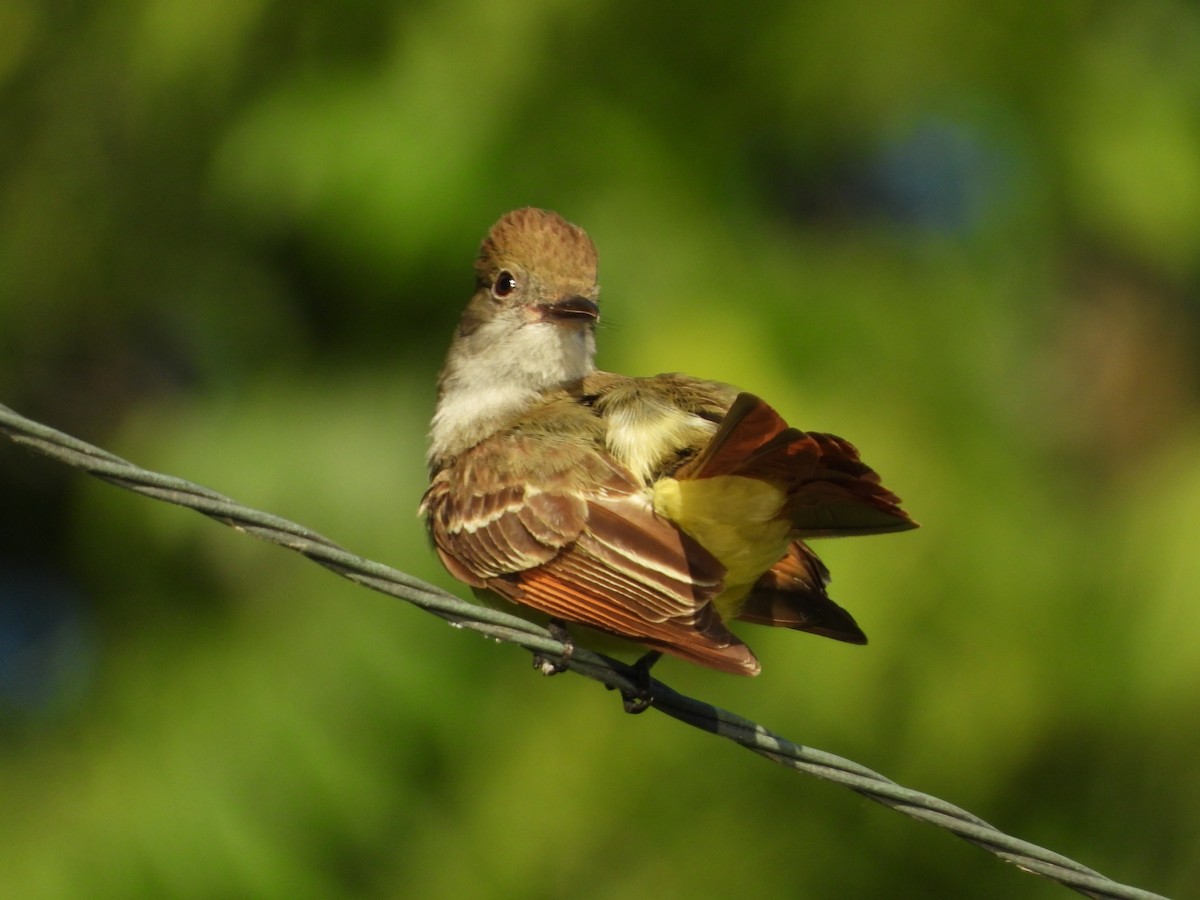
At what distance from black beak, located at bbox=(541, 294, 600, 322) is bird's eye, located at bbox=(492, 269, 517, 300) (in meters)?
0.17

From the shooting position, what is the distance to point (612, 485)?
13.7 ft

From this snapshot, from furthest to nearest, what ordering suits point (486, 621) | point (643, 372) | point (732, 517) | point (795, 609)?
point (643, 372), point (795, 609), point (732, 517), point (486, 621)

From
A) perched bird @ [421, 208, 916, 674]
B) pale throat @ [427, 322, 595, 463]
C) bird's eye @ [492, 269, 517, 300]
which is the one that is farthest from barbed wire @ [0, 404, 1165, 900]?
bird's eye @ [492, 269, 517, 300]

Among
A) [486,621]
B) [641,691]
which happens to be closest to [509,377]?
[641,691]

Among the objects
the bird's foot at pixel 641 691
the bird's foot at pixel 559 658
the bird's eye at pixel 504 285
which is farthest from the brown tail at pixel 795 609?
the bird's eye at pixel 504 285

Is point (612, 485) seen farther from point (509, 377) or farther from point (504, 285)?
A: point (504, 285)

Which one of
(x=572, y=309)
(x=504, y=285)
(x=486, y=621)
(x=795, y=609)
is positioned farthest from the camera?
(x=504, y=285)

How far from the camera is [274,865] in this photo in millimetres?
5570

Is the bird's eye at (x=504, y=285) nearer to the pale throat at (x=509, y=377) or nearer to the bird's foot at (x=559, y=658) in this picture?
the pale throat at (x=509, y=377)

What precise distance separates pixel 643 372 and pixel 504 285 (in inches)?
32.1

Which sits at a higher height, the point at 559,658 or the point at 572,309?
the point at 572,309

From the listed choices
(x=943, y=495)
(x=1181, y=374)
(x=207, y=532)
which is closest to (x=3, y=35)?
(x=207, y=532)

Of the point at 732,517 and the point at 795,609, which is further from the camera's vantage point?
the point at 795,609

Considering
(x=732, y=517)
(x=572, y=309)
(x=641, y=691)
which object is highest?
(x=572, y=309)
